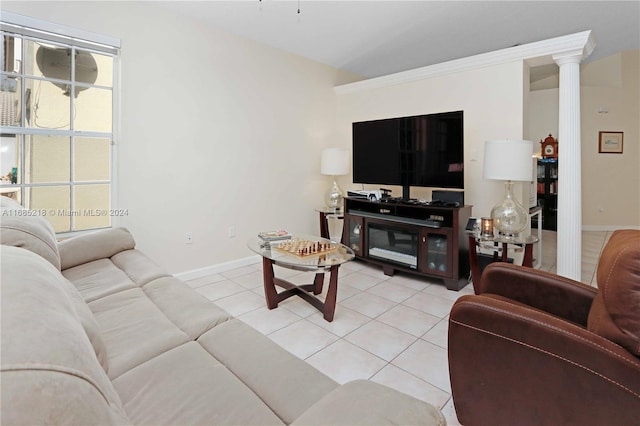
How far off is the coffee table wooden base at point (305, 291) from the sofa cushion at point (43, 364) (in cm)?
188

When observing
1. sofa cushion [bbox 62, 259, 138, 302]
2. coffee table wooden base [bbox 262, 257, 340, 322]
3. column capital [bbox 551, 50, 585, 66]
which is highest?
column capital [bbox 551, 50, 585, 66]

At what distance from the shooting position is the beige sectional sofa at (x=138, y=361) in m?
0.45

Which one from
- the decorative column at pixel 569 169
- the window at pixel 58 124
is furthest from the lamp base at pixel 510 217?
the window at pixel 58 124

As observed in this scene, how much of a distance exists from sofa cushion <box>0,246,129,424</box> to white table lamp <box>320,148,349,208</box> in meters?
3.79

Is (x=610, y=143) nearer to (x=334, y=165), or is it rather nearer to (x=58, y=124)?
(x=334, y=165)

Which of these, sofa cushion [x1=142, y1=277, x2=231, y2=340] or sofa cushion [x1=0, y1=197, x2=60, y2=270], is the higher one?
sofa cushion [x1=0, y1=197, x2=60, y2=270]

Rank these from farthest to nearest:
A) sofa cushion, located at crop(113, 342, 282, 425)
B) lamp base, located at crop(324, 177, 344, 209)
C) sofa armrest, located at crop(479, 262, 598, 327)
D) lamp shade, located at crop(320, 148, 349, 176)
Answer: lamp base, located at crop(324, 177, 344, 209) < lamp shade, located at crop(320, 148, 349, 176) < sofa armrest, located at crop(479, 262, 598, 327) < sofa cushion, located at crop(113, 342, 282, 425)

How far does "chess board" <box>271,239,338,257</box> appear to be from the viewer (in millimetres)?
2471

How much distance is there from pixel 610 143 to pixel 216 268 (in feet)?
23.0

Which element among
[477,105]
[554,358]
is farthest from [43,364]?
[477,105]

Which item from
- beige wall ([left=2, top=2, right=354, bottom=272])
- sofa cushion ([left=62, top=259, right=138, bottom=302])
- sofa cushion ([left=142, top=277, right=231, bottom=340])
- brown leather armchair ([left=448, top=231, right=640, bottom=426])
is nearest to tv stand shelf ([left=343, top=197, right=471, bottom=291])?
beige wall ([left=2, top=2, right=354, bottom=272])

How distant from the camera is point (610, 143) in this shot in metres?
5.85

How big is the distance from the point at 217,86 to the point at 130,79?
85 cm

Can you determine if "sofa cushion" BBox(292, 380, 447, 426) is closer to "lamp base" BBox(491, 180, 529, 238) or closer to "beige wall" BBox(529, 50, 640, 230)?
"lamp base" BBox(491, 180, 529, 238)
